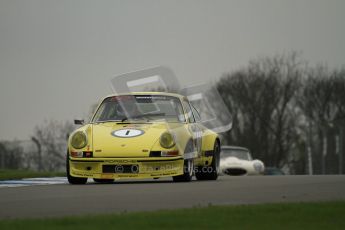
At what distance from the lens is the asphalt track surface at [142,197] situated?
927 cm

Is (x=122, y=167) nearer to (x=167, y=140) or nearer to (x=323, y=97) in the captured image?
(x=167, y=140)

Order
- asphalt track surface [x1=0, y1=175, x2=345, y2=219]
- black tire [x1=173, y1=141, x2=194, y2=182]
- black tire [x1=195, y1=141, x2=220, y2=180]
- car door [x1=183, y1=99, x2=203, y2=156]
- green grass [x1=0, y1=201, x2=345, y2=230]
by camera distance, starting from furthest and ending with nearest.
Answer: black tire [x1=195, y1=141, x2=220, y2=180] → car door [x1=183, y1=99, x2=203, y2=156] → black tire [x1=173, y1=141, x2=194, y2=182] → asphalt track surface [x1=0, y1=175, x2=345, y2=219] → green grass [x1=0, y1=201, x2=345, y2=230]

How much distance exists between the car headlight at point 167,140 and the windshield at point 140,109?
1.00 m

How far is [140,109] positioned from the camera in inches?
606

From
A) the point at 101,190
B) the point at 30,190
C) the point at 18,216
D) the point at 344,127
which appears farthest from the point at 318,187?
the point at 344,127

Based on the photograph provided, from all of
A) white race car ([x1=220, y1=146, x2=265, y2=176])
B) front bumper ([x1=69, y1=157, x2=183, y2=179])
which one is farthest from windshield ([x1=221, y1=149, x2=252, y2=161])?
front bumper ([x1=69, y1=157, x2=183, y2=179])

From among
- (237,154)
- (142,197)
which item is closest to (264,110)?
(237,154)

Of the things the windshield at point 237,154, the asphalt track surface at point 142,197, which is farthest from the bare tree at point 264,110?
the asphalt track surface at point 142,197

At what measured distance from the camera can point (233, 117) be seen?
73750 millimetres

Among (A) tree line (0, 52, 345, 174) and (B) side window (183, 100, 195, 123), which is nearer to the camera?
(B) side window (183, 100, 195, 123)

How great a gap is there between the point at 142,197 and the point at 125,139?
12.0 feet

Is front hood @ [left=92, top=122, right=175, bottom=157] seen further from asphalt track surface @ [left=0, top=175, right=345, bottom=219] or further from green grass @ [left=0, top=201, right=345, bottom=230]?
green grass @ [left=0, top=201, right=345, bottom=230]

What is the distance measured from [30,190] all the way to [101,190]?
43.0 inches

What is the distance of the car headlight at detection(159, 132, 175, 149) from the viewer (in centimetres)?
1410
